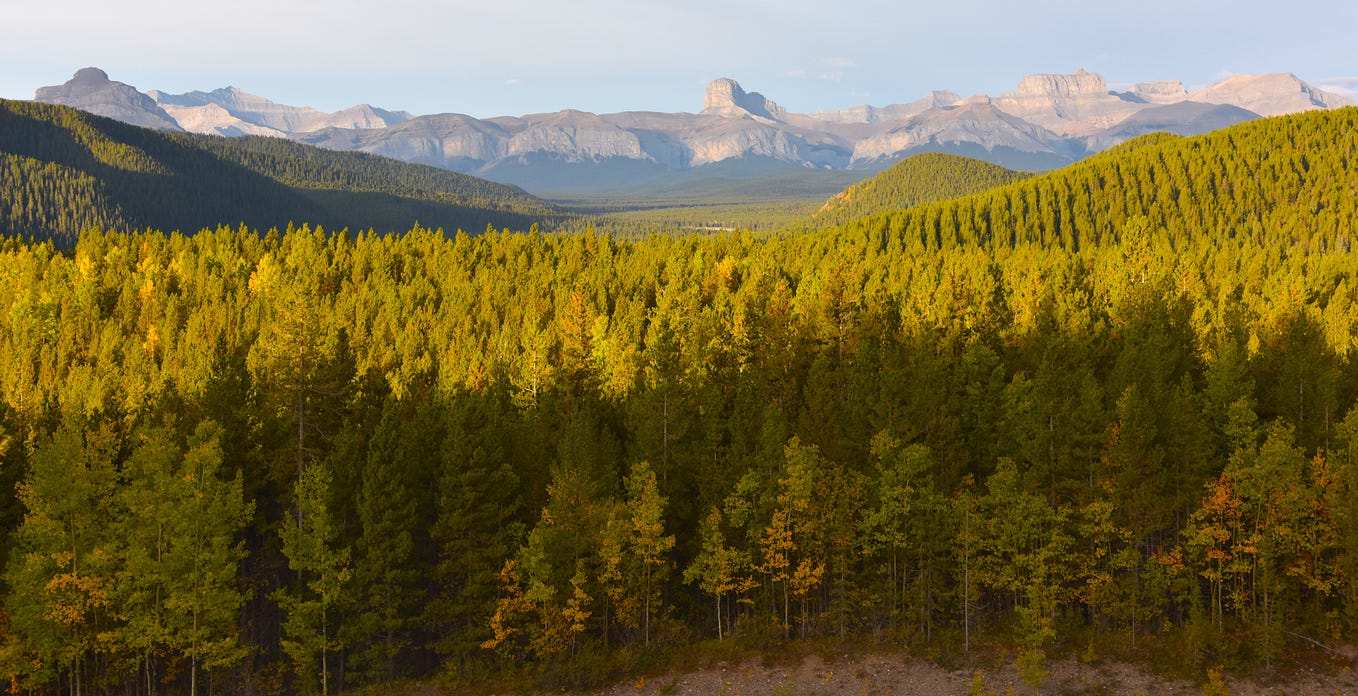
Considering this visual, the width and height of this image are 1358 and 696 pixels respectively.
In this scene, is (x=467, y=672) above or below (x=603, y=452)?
below

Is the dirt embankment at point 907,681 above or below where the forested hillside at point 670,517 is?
below

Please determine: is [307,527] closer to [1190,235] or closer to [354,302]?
[354,302]

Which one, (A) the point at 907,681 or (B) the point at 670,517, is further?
(B) the point at 670,517

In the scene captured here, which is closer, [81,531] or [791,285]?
[81,531]

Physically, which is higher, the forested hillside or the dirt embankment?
the forested hillside

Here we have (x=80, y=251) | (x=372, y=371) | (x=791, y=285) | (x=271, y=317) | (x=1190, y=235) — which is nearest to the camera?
(x=372, y=371)

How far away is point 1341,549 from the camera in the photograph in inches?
1657

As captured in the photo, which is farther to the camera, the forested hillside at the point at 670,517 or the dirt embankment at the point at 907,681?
the dirt embankment at the point at 907,681

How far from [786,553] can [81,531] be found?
3453 cm

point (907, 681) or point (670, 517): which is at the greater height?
point (670, 517)

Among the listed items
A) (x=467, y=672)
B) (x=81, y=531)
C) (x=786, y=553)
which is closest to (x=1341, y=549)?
(x=786, y=553)

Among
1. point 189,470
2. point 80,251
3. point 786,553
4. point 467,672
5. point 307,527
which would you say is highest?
point 80,251

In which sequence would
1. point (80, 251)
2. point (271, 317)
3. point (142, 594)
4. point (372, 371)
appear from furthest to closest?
point (80, 251) < point (271, 317) < point (372, 371) < point (142, 594)

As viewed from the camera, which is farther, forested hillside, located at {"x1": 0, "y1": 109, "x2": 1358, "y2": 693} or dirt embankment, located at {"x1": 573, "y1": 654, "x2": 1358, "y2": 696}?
dirt embankment, located at {"x1": 573, "y1": 654, "x2": 1358, "y2": 696}
